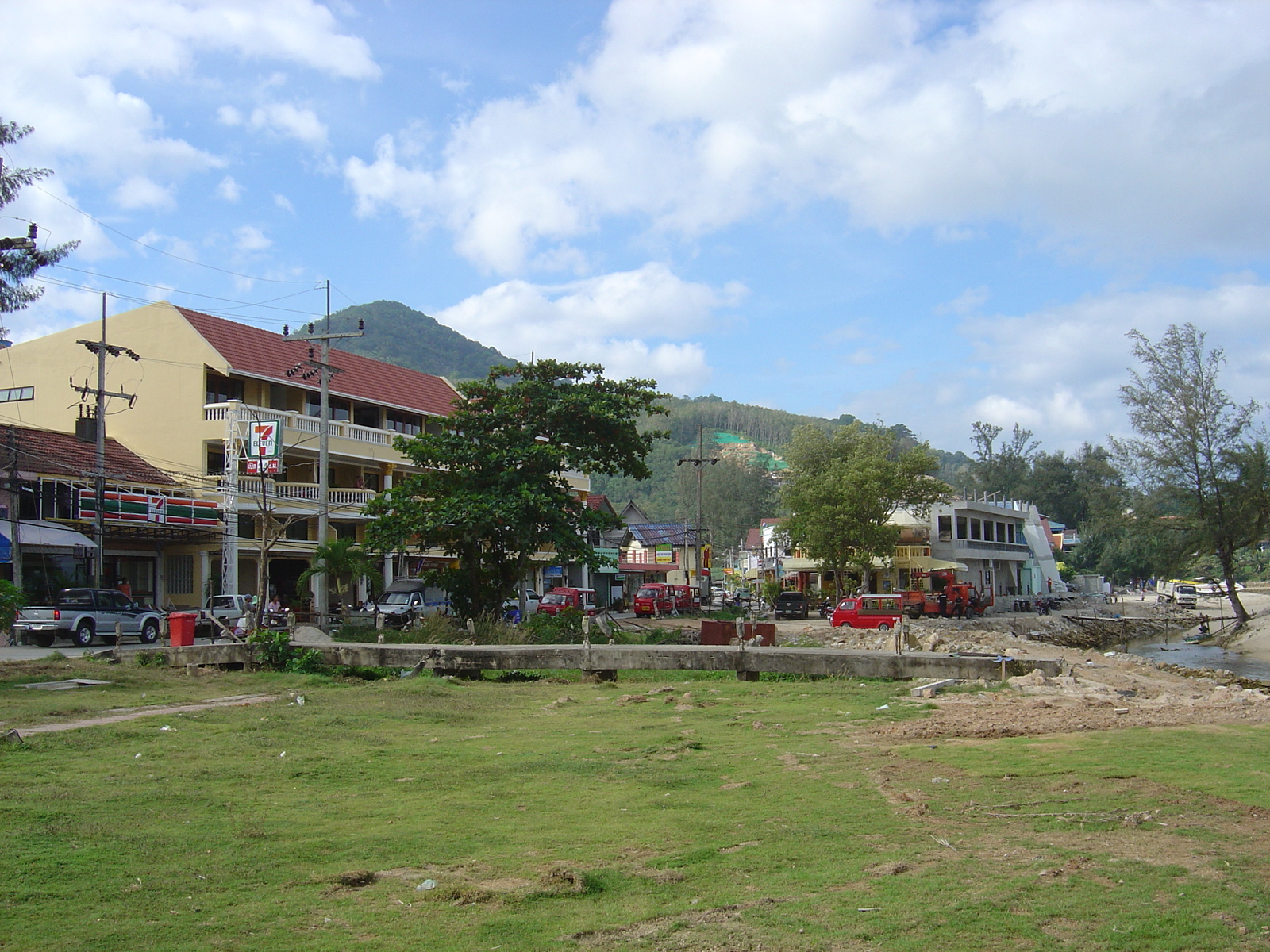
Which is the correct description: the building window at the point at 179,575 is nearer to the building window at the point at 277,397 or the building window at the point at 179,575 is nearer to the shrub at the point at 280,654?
the building window at the point at 277,397

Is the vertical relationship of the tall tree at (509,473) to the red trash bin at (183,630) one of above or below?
above

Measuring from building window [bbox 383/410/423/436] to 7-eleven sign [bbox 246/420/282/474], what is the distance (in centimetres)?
1733

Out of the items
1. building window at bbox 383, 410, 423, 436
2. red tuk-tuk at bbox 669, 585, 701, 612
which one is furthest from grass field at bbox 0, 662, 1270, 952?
red tuk-tuk at bbox 669, 585, 701, 612

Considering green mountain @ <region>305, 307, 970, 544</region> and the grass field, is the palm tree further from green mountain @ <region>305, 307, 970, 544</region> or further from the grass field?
green mountain @ <region>305, 307, 970, 544</region>

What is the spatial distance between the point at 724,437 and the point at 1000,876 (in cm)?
19159

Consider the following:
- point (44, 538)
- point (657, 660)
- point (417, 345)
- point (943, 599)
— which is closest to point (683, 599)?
point (943, 599)

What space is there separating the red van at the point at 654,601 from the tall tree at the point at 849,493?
8920mm

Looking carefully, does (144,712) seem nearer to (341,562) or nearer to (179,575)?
(341,562)

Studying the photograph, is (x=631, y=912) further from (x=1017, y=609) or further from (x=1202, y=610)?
(x=1202, y=610)

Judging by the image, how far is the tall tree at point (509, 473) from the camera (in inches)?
1056

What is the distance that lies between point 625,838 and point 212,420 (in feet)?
123

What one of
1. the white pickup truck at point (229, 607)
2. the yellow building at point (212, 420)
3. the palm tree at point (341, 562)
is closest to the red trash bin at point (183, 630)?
the palm tree at point (341, 562)

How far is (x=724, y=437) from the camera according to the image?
19662 centimetres

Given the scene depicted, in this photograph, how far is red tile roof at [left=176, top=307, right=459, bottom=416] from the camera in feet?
140
